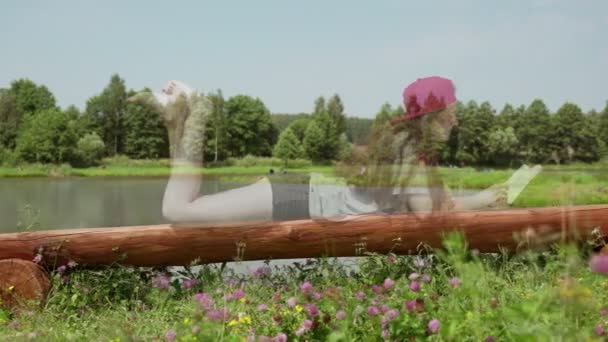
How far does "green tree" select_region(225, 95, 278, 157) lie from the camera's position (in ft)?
179

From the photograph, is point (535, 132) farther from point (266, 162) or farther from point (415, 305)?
point (415, 305)

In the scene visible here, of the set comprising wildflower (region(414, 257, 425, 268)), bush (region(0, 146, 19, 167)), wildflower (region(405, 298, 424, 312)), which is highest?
bush (region(0, 146, 19, 167))

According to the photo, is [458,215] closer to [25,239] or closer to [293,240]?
[293,240]

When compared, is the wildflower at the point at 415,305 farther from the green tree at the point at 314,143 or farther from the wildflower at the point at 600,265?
the green tree at the point at 314,143

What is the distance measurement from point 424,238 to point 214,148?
5124 cm

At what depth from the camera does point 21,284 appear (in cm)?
322

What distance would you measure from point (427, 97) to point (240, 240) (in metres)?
1.52

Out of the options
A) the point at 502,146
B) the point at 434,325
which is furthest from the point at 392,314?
the point at 502,146

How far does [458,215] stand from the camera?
365cm

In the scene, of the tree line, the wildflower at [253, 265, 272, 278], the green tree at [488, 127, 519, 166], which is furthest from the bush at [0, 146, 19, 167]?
the wildflower at [253, 265, 272, 278]

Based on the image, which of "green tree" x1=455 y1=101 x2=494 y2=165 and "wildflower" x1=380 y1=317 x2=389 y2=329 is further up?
"green tree" x1=455 y1=101 x2=494 y2=165

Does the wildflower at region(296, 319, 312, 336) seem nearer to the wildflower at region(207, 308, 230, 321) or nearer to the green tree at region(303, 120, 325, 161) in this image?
the wildflower at region(207, 308, 230, 321)

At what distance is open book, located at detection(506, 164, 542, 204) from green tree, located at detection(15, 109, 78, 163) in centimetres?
4722

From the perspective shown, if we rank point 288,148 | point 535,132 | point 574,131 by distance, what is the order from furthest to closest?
point 288,148 < point 535,132 < point 574,131
